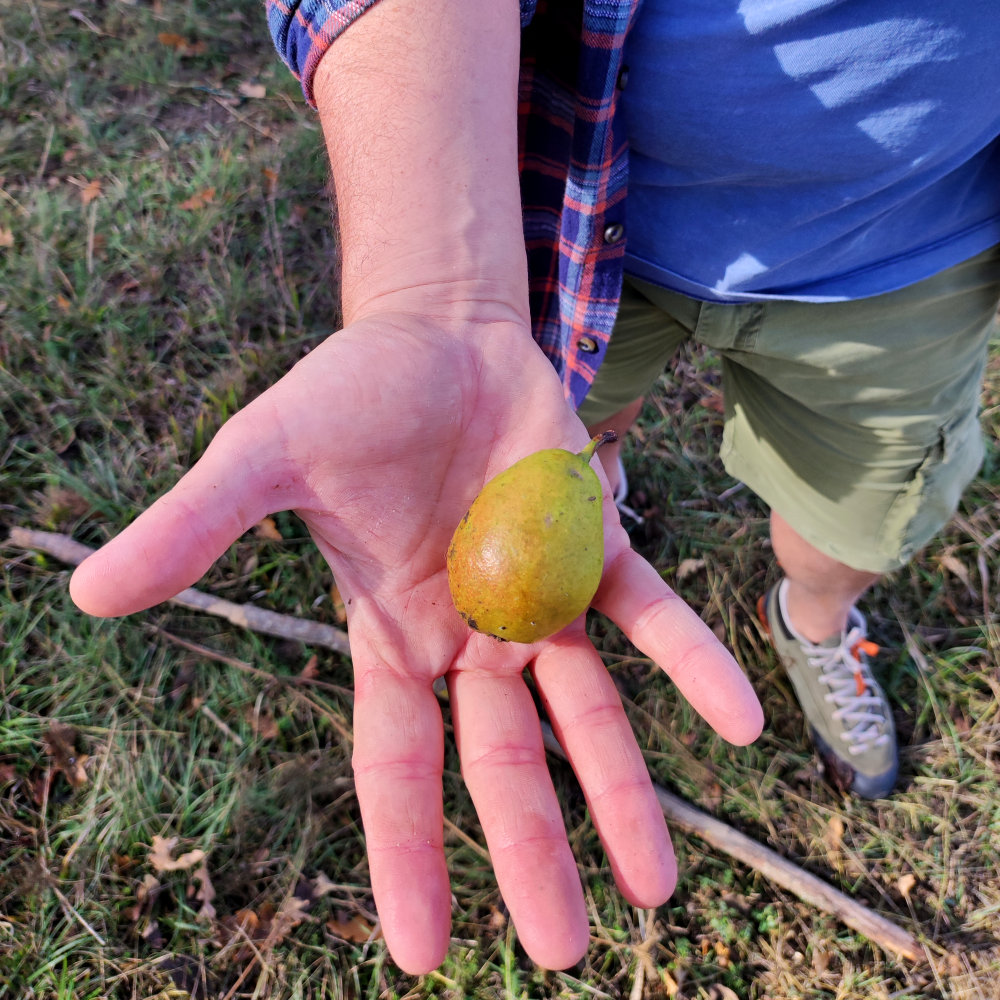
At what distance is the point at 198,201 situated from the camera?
492 centimetres

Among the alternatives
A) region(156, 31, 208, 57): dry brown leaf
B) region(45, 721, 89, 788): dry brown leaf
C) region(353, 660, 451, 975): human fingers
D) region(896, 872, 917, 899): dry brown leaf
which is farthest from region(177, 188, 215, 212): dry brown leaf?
region(896, 872, 917, 899): dry brown leaf

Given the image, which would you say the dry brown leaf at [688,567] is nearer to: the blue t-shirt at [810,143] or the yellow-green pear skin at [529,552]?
the blue t-shirt at [810,143]

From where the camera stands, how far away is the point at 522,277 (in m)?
2.35

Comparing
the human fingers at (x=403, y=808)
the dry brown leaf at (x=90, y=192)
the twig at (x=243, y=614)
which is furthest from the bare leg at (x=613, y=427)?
the dry brown leaf at (x=90, y=192)

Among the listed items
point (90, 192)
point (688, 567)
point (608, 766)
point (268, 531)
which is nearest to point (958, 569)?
point (688, 567)

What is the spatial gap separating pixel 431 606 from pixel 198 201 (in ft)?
12.6

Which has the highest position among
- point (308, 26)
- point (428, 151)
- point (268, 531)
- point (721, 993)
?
point (308, 26)

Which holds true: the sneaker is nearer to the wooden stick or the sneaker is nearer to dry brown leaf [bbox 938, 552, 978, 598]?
the wooden stick

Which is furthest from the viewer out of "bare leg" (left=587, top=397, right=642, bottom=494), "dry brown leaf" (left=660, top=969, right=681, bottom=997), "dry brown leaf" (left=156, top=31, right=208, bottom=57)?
"dry brown leaf" (left=156, top=31, right=208, bottom=57)

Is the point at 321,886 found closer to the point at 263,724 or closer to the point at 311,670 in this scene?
the point at 263,724

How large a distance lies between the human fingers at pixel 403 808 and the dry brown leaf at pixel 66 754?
6.55 ft

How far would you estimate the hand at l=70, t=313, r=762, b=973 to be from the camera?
192cm

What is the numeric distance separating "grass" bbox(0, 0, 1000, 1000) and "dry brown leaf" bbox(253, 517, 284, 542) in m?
0.02

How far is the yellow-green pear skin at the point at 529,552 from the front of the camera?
2.10m
